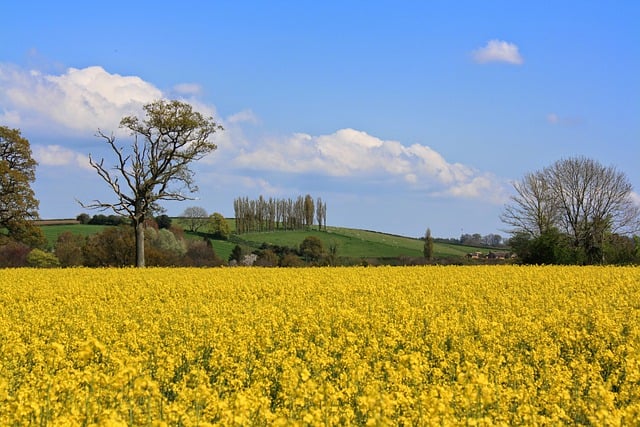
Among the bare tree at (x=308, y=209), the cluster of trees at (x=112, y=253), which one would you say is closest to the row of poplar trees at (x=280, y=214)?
the bare tree at (x=308, y=209)

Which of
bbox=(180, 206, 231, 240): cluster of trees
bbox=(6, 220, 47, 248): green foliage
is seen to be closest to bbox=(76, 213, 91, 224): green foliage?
bbox=(180, 206, 231, 240): cluster of trees

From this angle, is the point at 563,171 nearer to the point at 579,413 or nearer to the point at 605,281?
the point at 605,281

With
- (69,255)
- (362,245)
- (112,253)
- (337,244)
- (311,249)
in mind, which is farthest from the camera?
(362,245)

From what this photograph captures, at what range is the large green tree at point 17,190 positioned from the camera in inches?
1369

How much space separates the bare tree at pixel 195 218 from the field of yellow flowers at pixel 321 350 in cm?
5854

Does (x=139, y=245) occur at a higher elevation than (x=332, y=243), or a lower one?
lower

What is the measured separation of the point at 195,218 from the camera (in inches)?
3196

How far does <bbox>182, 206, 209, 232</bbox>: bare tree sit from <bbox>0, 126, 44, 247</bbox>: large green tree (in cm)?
4260

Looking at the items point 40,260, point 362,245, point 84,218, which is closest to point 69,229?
point 84,218

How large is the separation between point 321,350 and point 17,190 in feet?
99.2

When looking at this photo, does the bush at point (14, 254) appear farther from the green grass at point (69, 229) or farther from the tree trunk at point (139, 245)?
the green grass at point (69, 229)

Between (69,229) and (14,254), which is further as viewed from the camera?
(69,229)

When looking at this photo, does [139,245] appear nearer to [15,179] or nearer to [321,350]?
[15,179]

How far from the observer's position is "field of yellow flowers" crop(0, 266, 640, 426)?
5930 mm
